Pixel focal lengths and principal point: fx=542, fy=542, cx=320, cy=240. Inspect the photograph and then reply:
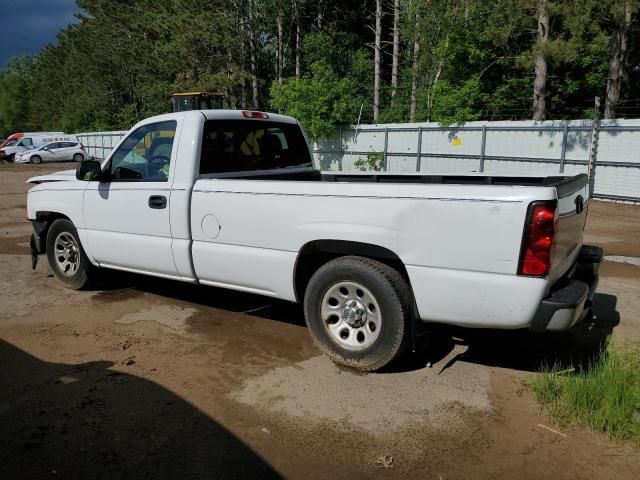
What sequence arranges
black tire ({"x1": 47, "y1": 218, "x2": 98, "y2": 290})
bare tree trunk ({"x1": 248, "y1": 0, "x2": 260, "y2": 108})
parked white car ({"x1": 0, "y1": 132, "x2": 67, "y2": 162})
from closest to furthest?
black tire ({"x1": 47, "y1": 218, "x2": 98, "y2": 290}) < bare tree trunk ({"x1": 248, "y1": 0, "x2": 260, "y2": 108}) < parked white car ({"x1": 0, "y1": 132, "x2": 67, "y2": 162})

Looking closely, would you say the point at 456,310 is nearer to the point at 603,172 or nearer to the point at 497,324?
the point at 497,324

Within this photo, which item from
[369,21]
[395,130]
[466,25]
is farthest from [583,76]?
[369,21]

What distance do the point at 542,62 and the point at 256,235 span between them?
16.7m

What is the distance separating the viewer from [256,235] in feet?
14.0

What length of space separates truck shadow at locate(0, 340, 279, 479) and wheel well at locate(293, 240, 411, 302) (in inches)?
50.8

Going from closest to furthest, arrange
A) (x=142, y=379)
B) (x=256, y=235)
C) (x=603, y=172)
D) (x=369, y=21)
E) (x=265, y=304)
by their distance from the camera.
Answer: (x=142, y=379), (x=256, y=235), (x=265, y=304), (x=603, y=172), (x=369, y=21)

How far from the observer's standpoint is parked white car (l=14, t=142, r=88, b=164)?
107ft

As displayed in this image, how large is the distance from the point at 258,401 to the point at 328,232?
1.25 meters

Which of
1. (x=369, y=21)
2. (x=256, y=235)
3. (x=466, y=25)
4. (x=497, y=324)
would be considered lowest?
(x=497, y=324)

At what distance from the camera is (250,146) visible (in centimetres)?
533

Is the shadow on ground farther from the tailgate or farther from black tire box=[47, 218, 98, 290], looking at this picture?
the tailgate

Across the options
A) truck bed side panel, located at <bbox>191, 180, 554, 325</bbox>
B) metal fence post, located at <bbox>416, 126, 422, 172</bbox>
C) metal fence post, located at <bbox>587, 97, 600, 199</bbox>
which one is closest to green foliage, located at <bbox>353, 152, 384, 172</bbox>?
metal fence post, located at <bbox>416, 126, 422, 172</bbox>

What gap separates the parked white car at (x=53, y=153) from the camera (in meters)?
32.7

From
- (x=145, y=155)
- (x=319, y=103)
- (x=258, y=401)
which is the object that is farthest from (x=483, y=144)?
(x=258, y=401)
